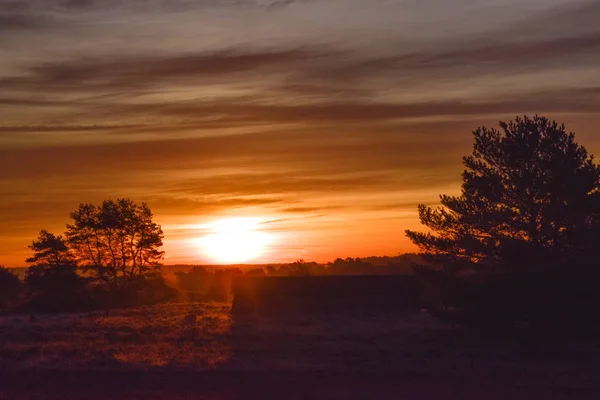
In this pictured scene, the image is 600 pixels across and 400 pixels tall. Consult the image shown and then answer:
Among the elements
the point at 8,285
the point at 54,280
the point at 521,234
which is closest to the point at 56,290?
the point at 54,280

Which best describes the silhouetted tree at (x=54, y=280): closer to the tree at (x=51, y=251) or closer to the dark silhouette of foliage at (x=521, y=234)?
the tree at (x=51, y=251)

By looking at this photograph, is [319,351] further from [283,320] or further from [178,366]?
[283,320]

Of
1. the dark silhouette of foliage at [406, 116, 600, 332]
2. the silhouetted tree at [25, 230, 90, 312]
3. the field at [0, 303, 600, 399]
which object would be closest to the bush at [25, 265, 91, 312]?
the silhouetted tree at [25, 230, 90, 312]

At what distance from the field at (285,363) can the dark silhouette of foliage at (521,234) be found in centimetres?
169

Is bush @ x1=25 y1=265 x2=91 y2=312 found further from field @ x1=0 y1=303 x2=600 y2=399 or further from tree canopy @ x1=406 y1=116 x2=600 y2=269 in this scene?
tree canopy @ x1=406 y1=116 x2=600 y2=269

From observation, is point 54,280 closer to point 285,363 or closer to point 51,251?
point 51,251

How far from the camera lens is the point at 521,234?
33.1 meters

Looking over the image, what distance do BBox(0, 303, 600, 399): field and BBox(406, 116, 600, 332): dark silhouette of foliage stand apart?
1.69 metres

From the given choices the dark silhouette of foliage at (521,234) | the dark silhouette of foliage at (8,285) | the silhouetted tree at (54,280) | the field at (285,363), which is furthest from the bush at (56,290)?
the dark silhouette of foliage at (521,234)

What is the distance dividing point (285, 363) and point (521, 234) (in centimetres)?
1347

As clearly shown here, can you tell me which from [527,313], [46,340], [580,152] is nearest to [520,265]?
[527,313]

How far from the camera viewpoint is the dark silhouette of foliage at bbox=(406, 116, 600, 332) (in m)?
29.2

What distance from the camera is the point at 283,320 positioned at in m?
41.8

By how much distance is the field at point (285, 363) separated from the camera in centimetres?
2044
